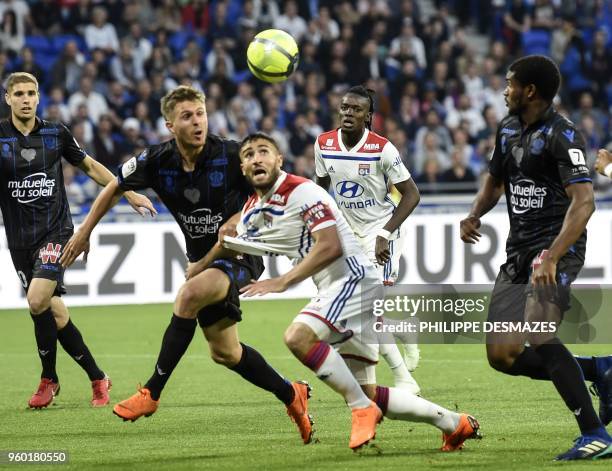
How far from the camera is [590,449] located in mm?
6281

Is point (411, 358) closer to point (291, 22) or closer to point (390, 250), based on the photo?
point (390, 250)

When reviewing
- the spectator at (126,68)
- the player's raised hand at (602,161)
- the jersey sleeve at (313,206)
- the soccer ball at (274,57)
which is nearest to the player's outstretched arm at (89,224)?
the jersey sleeve at (313,206)

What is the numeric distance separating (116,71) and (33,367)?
9561 mm

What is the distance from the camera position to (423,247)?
16.0 metres

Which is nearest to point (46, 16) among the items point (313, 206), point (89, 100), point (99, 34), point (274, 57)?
point (99, 34)

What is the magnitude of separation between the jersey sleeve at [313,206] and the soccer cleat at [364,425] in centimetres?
97

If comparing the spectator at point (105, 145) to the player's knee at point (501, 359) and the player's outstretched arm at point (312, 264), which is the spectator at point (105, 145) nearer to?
the player's knee at point (501, 359)

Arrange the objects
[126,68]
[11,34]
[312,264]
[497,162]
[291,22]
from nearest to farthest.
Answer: [312,264] < [497,162] < [11,34] < [126,68] < [291,22]

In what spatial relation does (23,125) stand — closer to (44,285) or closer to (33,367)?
(44,285)

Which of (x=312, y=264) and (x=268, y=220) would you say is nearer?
(x=312, y=264)

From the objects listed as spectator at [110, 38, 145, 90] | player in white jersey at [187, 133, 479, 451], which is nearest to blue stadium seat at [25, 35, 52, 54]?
spectator at [110, 38, 145, 90]

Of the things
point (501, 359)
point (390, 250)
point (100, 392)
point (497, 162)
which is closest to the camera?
point (501, 359)

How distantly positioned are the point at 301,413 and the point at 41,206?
305 cm

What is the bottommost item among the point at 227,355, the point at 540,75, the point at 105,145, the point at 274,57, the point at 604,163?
the point at 105,145
